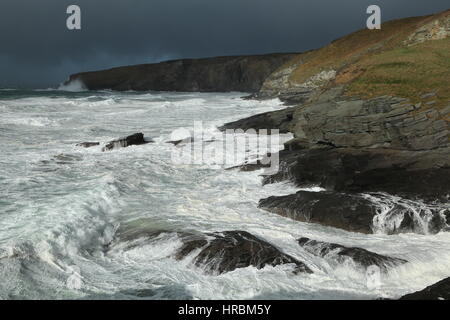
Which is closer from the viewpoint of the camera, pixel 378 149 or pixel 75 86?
pixel 378 149

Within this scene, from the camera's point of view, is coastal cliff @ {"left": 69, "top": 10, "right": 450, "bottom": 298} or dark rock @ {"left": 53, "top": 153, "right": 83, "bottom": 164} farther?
dark rock @ {"left": 53, "top": 153, "right": 83, "bottom": 164}

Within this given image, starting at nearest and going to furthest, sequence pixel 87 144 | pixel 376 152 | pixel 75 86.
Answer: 1. pixel 376 152
2. pixel 87 144
3. pixel 75 86

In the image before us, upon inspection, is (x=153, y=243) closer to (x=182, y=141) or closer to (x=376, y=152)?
(x=376, y=152)

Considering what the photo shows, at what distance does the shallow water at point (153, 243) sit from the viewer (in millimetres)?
8141

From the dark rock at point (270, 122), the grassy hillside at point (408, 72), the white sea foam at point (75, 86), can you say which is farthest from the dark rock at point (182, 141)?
the white sea foam at point (75, 86)

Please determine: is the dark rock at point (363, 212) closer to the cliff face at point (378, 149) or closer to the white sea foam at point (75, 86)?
the cliff face at point (378, 149)

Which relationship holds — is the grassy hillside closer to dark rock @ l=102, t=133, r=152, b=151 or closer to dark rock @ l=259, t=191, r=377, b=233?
dark rock @ l=259, t=191, r=377, b=233

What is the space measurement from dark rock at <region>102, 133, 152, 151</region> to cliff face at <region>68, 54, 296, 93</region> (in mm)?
91938

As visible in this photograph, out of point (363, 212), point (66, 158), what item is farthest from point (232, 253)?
point (66, 158)

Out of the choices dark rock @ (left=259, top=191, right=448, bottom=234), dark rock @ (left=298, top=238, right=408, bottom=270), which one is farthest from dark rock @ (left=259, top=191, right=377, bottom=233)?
dark rock @ (left=298, top=238, right=408, bottom=270)

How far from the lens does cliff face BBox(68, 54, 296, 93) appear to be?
116m

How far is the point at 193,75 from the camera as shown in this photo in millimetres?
125250

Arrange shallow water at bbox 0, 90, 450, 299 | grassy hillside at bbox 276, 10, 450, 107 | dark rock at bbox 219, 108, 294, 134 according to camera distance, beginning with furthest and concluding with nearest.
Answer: dark rock at bbox 219, 108, 294, 134, grassy hillside at bbox 276, 10, 450, 107, shallow water at bbox 0, 90, 450, 299

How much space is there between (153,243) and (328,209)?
5229 mm
